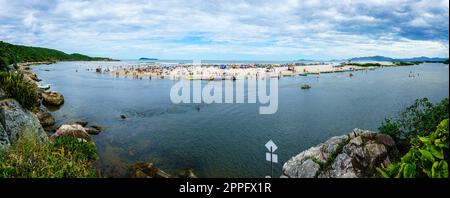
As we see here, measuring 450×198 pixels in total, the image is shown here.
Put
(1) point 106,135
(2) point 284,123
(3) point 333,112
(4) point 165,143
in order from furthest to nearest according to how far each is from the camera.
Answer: (3) point 333,112 → (2) point 284,123 → (1) point 106,135 → (4) point 165,143

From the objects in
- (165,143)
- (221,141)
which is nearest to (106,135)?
(165,143)

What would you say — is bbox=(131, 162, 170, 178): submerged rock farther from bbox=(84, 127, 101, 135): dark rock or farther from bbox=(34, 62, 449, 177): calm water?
bbox=(84, 127, 101, 135): dark rock

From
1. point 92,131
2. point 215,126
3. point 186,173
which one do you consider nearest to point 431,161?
point 186,173

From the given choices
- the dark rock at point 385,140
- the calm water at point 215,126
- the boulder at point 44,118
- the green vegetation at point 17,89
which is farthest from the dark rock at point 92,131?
the dark rock at point 385,140

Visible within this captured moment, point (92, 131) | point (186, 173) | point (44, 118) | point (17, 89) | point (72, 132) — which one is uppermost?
point (17, 89)

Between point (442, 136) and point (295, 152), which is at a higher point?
point (442, 136)

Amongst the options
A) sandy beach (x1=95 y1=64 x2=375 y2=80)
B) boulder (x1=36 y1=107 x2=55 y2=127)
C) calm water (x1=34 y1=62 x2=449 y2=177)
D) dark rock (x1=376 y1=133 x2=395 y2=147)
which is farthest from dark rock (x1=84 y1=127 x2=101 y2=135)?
sandy beach (x1=95 y1=64 x2=375 y2=80)

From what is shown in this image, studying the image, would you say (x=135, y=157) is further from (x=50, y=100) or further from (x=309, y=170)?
(x=50, y=100)

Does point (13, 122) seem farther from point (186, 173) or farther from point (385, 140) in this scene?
point (385, 140)
